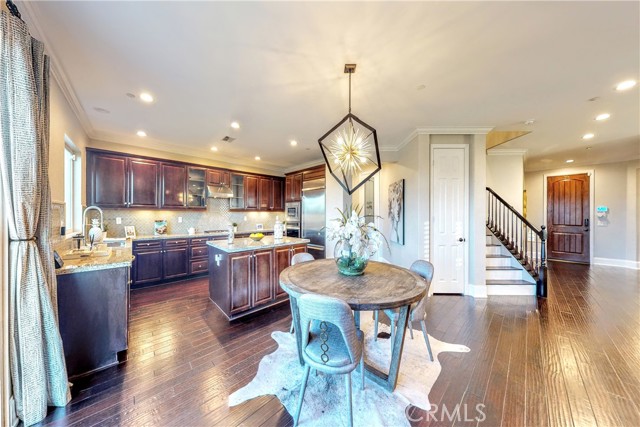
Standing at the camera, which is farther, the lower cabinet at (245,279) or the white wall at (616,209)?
the white wall at (616,209)

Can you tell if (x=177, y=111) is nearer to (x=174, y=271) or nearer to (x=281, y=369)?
(x=174, y=271)

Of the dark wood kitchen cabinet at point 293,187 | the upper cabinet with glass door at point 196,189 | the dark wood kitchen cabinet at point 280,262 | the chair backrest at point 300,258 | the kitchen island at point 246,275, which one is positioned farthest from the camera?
the dark wood kitchen cabinet at point 293,187

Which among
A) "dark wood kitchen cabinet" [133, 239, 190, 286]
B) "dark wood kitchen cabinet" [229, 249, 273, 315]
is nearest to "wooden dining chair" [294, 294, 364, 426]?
"dark wood kitchen cabinet" [229, 249, 273, 315]

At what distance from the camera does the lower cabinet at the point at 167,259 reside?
4160mm

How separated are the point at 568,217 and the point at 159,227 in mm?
10529

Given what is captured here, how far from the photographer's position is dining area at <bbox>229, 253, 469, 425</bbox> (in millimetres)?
1448

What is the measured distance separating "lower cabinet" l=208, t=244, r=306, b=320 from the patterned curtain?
1532 millimetres

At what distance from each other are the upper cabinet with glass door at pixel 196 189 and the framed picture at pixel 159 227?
610 mm

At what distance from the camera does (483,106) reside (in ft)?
9.93

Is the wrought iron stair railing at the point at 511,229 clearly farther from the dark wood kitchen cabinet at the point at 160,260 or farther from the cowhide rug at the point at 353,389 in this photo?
the dark wood kitchen cabinet at the point at 160,260

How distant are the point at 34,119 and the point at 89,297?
4.73 feet

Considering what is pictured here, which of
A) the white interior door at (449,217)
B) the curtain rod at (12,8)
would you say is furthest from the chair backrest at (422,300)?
the curtain rod at (12,8)

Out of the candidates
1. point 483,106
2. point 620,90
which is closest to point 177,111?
point 483,106

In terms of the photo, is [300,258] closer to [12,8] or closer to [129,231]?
[12,8]
